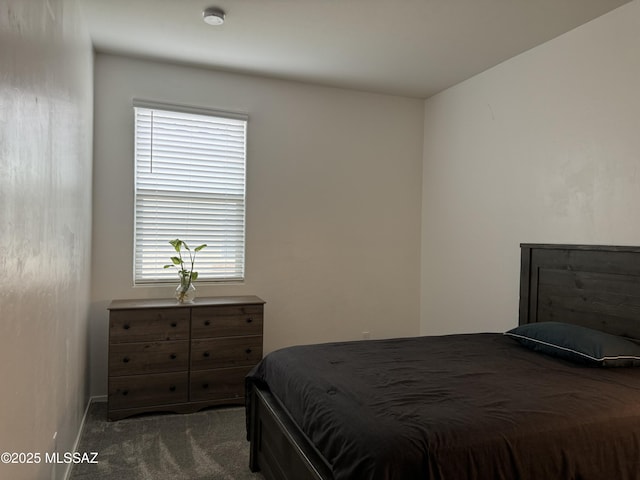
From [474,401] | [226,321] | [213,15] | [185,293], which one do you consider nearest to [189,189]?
[185,293]

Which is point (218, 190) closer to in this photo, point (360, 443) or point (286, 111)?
point (286, 111)

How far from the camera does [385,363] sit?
2293 millimetres

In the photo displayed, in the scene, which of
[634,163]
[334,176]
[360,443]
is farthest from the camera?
[334,176]

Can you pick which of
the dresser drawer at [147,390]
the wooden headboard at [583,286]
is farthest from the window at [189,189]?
the wooden headboard at [583,286]

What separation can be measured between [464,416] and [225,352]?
2307 mm

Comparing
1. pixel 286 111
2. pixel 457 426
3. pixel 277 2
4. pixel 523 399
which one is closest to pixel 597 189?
pixel 523 399

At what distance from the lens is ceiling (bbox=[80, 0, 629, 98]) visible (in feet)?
9.10

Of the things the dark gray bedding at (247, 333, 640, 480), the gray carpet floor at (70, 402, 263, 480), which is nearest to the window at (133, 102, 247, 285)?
the gray carpet floor at (70, 402, 263, 480)

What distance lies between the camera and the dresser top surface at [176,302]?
334cm

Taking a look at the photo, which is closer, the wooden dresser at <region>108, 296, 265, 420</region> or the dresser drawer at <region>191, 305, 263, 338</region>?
the wooden dresser at <region>108, 296, 265, 420</region>

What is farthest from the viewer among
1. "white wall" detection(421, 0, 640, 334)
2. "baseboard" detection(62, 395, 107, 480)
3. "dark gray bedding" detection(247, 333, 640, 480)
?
"white wall" detection(421, 0, 640, 334)

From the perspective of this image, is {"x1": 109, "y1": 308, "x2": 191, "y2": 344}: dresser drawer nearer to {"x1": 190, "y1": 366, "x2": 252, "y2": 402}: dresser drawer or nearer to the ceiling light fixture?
{"x1": 190, "y1": 366, "x2": 252, "y2": 402}: dresser drawer

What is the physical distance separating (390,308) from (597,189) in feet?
7.47

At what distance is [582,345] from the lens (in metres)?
2.39
